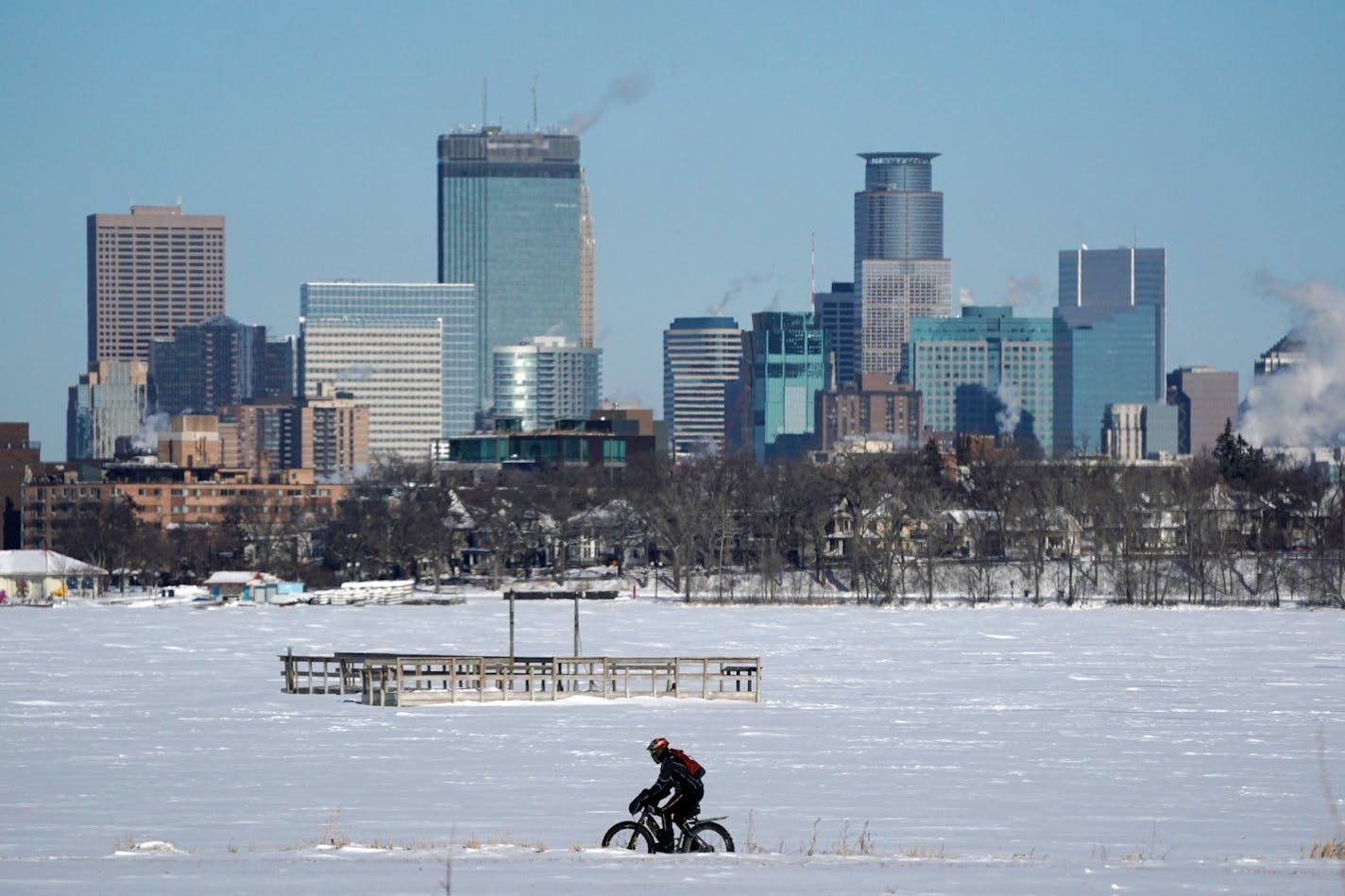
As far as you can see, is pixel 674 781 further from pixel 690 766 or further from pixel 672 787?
pixel 672 787

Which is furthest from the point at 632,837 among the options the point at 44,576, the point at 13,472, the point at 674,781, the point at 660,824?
the point at 13,472

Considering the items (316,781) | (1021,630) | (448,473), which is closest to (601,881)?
(316,781)

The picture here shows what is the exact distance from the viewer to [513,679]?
52.8m

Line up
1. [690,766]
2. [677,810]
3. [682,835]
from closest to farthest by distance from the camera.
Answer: [690,766] < [677,810] < [682,835]

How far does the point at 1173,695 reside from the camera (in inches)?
2007

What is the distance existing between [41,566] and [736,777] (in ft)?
325

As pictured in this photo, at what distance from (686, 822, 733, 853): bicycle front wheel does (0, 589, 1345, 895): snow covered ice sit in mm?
581

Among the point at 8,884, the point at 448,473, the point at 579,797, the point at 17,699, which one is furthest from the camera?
the point at 448,473

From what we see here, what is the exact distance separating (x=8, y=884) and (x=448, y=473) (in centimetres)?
15642

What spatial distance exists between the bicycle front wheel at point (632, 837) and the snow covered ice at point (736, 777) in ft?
1.49

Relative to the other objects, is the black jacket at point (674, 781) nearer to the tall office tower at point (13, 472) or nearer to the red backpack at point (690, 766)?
the red backpack at point (690, 766)

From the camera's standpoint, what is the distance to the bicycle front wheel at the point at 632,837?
26.8m

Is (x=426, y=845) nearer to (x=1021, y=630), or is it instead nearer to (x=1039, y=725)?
(x=1039, y=725)

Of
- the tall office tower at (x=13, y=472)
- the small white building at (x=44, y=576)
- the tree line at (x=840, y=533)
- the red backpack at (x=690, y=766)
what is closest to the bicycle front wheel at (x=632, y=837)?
the red backpack at (x=690, y=766)
